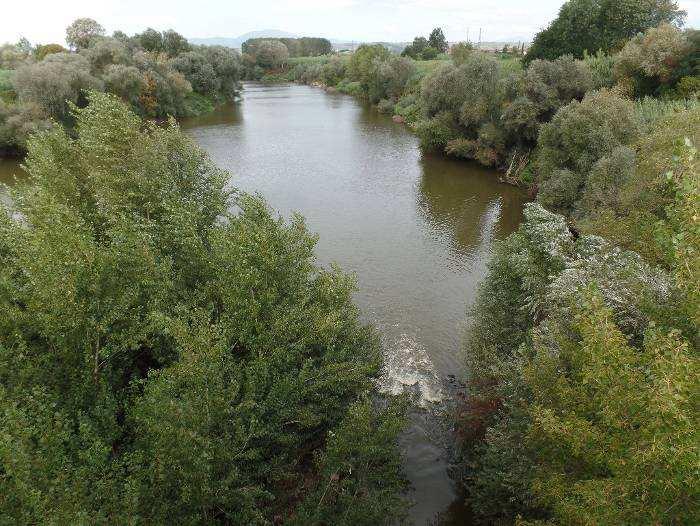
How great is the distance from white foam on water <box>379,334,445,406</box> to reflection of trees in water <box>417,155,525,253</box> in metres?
10.7

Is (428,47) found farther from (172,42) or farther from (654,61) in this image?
(654,61)

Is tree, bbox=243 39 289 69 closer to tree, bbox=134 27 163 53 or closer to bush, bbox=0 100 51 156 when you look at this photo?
tree, bbox=134 27 163 53

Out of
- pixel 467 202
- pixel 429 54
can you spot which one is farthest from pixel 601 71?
pixel 429 54

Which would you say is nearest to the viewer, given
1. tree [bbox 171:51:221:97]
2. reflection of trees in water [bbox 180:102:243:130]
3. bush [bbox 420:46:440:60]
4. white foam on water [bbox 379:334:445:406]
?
white foam on water [bbox 379:334:445:406]

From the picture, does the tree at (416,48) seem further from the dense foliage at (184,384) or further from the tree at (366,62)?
the dense foliage at (184,384)

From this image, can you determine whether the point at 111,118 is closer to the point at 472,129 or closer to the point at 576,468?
the point at 576,468

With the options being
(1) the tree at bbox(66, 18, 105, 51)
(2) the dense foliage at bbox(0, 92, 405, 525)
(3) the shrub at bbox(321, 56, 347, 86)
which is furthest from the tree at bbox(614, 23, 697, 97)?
(1) the tree at bbox(66, 18, 105, 51)

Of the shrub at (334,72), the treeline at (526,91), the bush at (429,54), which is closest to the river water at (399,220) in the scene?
the treeline at (526,91)

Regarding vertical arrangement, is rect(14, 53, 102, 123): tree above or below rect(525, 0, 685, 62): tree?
below

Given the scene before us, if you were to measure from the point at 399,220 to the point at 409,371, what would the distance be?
1629cm

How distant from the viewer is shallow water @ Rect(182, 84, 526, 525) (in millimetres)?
19730

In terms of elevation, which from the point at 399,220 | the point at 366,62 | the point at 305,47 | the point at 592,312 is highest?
the point at 305,47

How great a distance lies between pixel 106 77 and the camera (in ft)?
182

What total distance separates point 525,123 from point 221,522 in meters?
41.6
